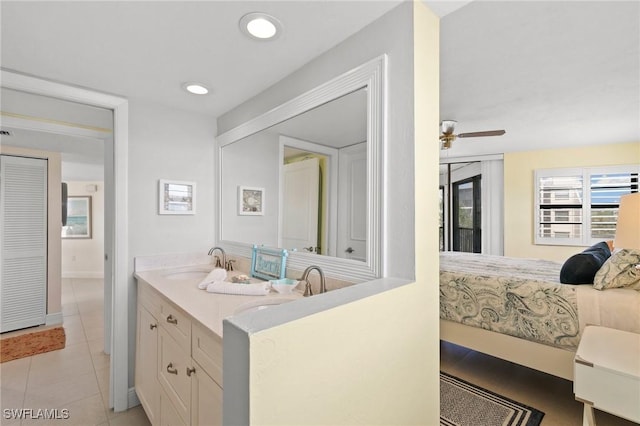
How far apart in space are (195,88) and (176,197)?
0.87m

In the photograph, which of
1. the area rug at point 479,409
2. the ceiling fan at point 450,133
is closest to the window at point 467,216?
the ceiling fan at point 450,133

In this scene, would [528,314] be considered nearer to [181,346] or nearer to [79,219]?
[181,346]

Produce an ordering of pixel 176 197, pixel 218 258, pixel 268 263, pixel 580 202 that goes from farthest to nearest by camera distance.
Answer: pixel 580 202 < pixel 218 258 < pixel 176 197 < pixel 268 263

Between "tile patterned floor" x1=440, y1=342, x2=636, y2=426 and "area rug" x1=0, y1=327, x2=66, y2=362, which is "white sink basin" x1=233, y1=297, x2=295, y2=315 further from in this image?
"area rug" x1=0, y1=327, x2=66, y2=362

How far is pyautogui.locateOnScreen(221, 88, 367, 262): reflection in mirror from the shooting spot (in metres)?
1.46

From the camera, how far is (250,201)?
2314 mm

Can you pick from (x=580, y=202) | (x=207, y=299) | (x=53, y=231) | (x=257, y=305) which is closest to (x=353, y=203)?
(x=257, y=305)

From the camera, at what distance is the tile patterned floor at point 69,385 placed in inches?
75.3

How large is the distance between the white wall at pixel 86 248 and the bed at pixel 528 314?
6.84 meters

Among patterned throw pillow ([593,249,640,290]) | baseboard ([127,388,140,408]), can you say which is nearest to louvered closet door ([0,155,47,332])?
baseboard ([127,388,140,408])

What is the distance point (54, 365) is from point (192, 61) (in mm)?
2825

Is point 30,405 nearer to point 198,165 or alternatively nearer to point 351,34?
point 198,165

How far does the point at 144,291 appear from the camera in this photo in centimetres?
196

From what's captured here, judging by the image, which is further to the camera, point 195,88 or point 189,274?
point 189,274
